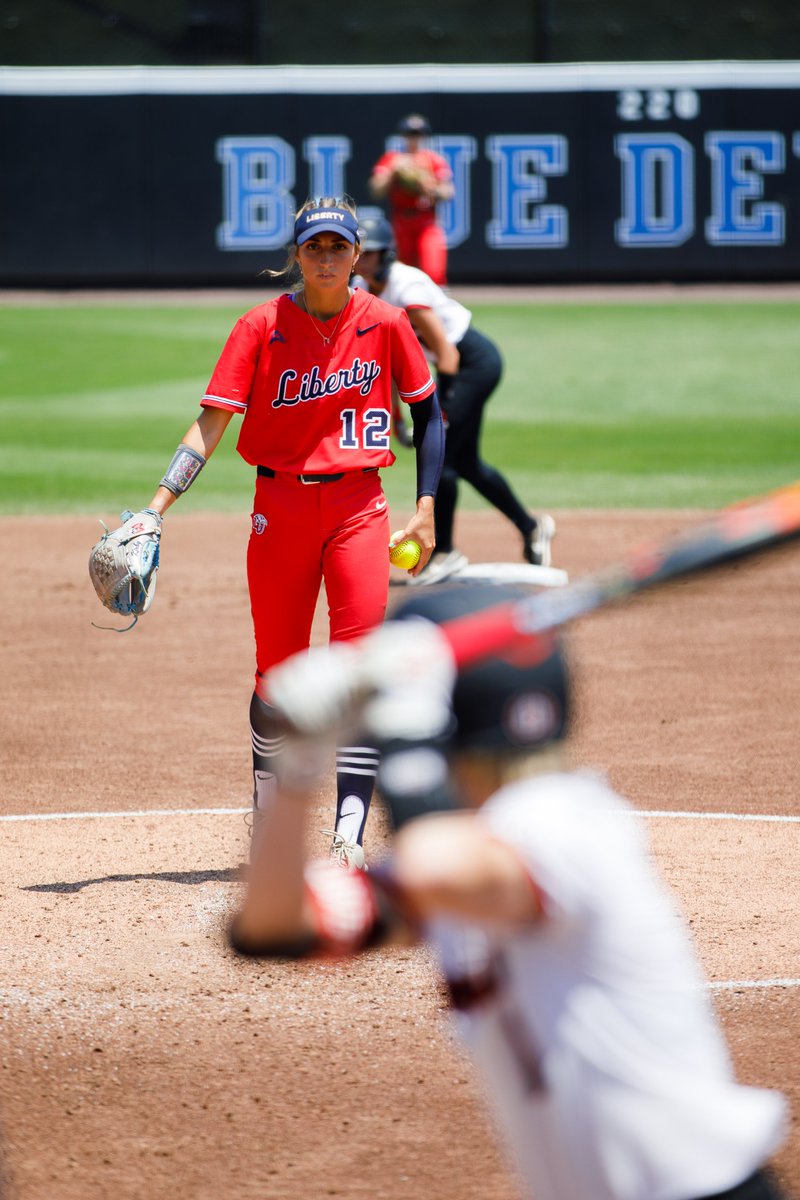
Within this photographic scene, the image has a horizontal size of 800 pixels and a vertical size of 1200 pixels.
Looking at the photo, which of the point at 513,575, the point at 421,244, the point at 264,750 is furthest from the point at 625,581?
the point at 421,244

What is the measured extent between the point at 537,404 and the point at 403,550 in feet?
49.8

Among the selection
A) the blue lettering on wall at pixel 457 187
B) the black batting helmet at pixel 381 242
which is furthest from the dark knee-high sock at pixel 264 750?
the blue lettering on wall at pixel 457 187

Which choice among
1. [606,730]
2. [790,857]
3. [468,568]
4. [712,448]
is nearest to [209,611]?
[468,568]

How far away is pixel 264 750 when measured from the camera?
6.03 meters

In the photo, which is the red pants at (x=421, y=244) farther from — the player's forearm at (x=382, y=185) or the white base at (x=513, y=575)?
the white base at (x=513, y=575)

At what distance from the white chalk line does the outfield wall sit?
2208cm

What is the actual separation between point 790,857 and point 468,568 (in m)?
5.83

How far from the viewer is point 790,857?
6.54 meters

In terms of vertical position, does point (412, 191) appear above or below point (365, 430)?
above

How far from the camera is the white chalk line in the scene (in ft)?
23.1

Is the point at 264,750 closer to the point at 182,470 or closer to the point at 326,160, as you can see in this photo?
the point at 182,470

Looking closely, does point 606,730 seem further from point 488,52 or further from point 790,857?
point 488,52

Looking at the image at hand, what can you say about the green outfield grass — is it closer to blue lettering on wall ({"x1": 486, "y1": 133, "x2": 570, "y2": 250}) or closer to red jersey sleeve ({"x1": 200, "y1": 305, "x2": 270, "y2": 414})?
blue lettering on wall ({"x1": 486, "y1": 133, "x2": 570, "y2": 250})

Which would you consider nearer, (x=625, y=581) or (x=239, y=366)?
(x=625, y=581)
